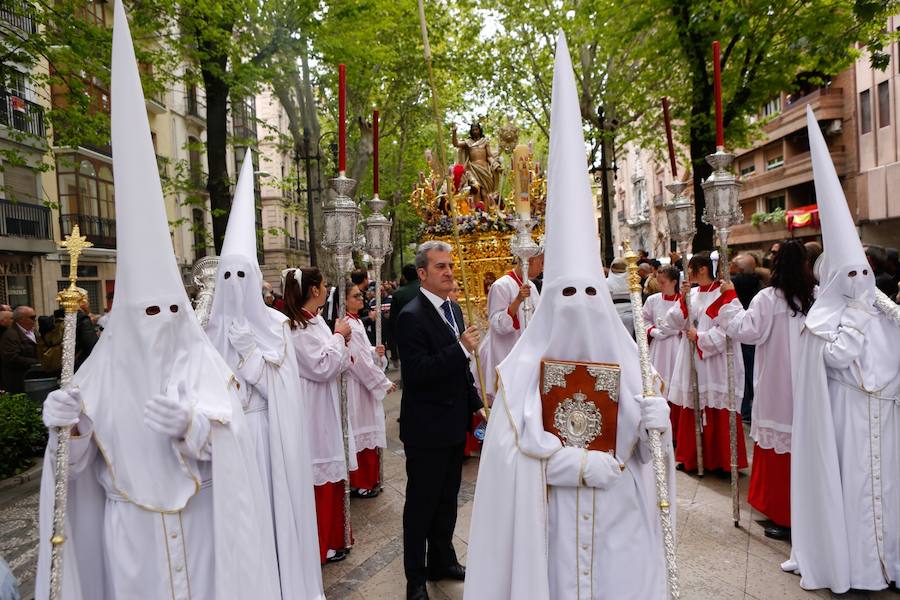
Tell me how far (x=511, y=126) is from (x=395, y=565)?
788cm

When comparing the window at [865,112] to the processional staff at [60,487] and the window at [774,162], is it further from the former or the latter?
the processional staff at [60,487]

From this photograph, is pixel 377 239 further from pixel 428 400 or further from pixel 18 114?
pixel 18 114

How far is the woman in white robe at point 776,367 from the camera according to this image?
499 centimetres

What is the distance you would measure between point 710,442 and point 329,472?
392 cm

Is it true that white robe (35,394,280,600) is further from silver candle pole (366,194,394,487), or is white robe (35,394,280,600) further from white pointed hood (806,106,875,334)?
white pointed hood (806,106,875,334)

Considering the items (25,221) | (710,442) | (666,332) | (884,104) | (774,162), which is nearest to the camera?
(710,442)

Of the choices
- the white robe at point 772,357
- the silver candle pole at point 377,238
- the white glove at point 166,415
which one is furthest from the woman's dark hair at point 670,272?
the white glove at point 166,415

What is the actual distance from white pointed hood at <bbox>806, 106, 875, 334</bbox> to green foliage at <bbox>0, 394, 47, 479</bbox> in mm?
8227

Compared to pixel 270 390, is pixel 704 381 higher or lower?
lower

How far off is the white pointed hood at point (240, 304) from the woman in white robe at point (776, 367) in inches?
145

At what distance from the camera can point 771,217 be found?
3036 cm

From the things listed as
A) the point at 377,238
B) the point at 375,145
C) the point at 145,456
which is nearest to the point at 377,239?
the point at 377,238

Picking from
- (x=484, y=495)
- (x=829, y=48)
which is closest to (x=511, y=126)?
(x=829, y=48)

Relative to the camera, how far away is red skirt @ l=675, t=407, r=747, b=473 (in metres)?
6.52
